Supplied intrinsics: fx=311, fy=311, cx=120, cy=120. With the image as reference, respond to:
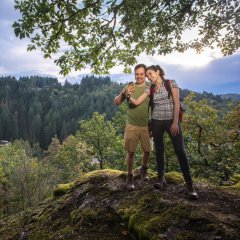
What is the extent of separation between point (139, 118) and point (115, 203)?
1855 millimetres

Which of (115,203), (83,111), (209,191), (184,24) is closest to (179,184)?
(209,191)

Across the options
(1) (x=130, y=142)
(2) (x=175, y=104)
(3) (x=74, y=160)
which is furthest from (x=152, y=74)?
(3) (x=74, y=160)

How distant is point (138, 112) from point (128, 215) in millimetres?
2086

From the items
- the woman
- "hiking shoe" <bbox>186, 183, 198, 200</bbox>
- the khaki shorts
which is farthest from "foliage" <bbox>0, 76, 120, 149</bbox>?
"hiking shoe" <bbox>186, 183, 198, 200</bbox>

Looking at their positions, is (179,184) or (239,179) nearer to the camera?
(179,184)

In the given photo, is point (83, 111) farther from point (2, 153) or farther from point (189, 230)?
point (189, 230)

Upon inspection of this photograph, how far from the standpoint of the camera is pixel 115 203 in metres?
6.52

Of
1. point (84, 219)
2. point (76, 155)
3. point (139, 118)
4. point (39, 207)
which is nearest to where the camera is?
point (84, 219)

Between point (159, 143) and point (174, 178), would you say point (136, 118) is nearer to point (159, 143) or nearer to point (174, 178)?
point (159, 143)

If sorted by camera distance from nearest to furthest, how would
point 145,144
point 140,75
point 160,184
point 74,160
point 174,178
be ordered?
1. point 140,75
2. point 160,184
3. point 145,144
4. point 174,178
5. point 74,160

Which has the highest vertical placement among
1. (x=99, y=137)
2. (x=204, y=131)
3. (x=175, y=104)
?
(x=175, y=104)

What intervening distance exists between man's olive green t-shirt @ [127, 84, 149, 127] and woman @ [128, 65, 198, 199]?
13cm

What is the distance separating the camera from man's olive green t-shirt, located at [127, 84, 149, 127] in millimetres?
6430

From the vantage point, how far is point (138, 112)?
6539 mm
